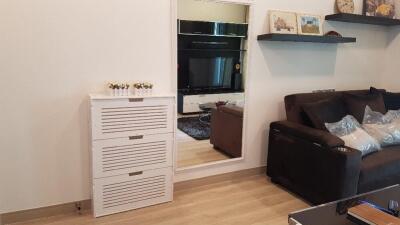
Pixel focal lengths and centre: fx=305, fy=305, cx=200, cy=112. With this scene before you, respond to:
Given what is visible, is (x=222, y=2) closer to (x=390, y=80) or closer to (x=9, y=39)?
(x=9, y=39)

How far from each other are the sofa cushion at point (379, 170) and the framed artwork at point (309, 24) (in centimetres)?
135

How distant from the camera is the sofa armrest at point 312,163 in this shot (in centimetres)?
231

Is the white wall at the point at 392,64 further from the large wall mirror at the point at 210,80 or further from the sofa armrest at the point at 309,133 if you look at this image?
the large wall mirror at the point at 210,80

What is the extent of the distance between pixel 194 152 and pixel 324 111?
1.29 meters

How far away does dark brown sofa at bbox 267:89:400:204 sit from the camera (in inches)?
91.5

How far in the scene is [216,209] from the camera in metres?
2.54

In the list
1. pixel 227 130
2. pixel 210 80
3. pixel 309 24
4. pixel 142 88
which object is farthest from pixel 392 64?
pixel 142 88

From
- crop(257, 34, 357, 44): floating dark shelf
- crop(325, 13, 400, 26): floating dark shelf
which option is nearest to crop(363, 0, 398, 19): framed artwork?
crop(325, 13, 400, 26): floating dark shelf

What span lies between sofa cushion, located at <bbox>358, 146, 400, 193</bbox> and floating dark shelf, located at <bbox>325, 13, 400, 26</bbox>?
4.69ft

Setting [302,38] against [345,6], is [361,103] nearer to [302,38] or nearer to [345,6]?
[302,38]

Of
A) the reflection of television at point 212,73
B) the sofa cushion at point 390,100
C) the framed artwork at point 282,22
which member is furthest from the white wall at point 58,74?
the sofa cushion at point 390,100

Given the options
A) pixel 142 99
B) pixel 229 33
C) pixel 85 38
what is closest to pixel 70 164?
pixel 142 99

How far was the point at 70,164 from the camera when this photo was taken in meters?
2.39

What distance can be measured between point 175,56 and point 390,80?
2856 mm
